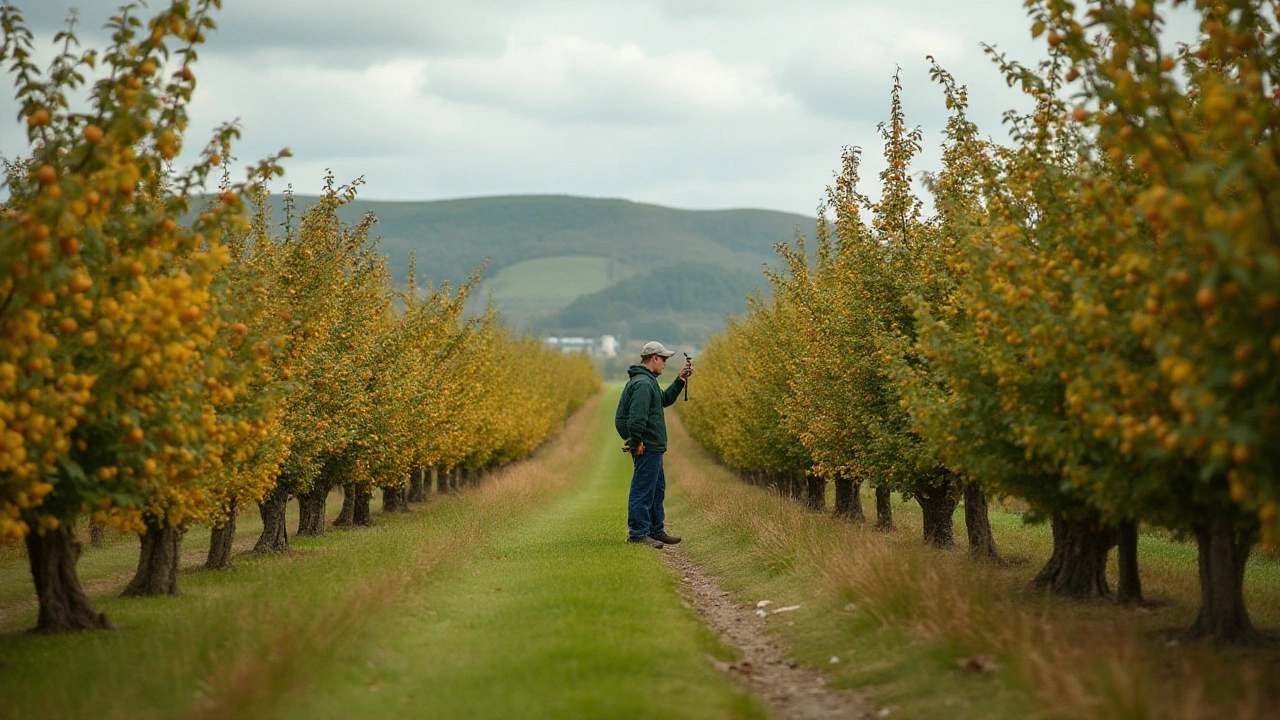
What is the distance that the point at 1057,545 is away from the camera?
43.2 feet

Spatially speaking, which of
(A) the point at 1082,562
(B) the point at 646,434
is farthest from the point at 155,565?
(A) the point at 1082,562

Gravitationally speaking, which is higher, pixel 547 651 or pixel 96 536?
pixel 547 651

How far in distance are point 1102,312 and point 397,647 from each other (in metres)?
6.24

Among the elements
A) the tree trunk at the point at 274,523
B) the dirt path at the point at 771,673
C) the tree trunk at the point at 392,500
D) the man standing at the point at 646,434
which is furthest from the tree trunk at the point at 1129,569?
the tree trunk at the point at 392,500

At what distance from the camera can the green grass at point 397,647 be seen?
782 cm

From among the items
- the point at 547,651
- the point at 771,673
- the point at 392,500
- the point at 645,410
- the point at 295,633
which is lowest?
the point at 392,500

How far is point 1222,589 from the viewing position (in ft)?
31.7

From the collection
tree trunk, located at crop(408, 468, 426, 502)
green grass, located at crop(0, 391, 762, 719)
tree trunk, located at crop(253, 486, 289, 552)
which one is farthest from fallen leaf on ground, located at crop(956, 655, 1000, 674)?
tree trunk, located at crop(408, 468, 426, 502)

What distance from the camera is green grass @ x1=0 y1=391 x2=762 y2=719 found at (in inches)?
308

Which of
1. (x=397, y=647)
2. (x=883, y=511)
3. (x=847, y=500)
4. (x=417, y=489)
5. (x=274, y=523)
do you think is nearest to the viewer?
(x=397, y=647)

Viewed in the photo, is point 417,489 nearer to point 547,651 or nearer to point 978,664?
point 547,651

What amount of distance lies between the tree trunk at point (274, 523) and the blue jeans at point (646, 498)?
20.1 feet

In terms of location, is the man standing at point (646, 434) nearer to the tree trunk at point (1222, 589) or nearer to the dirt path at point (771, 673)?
the dirt path at point (771, 673)

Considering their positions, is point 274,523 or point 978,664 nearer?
point 978,664
